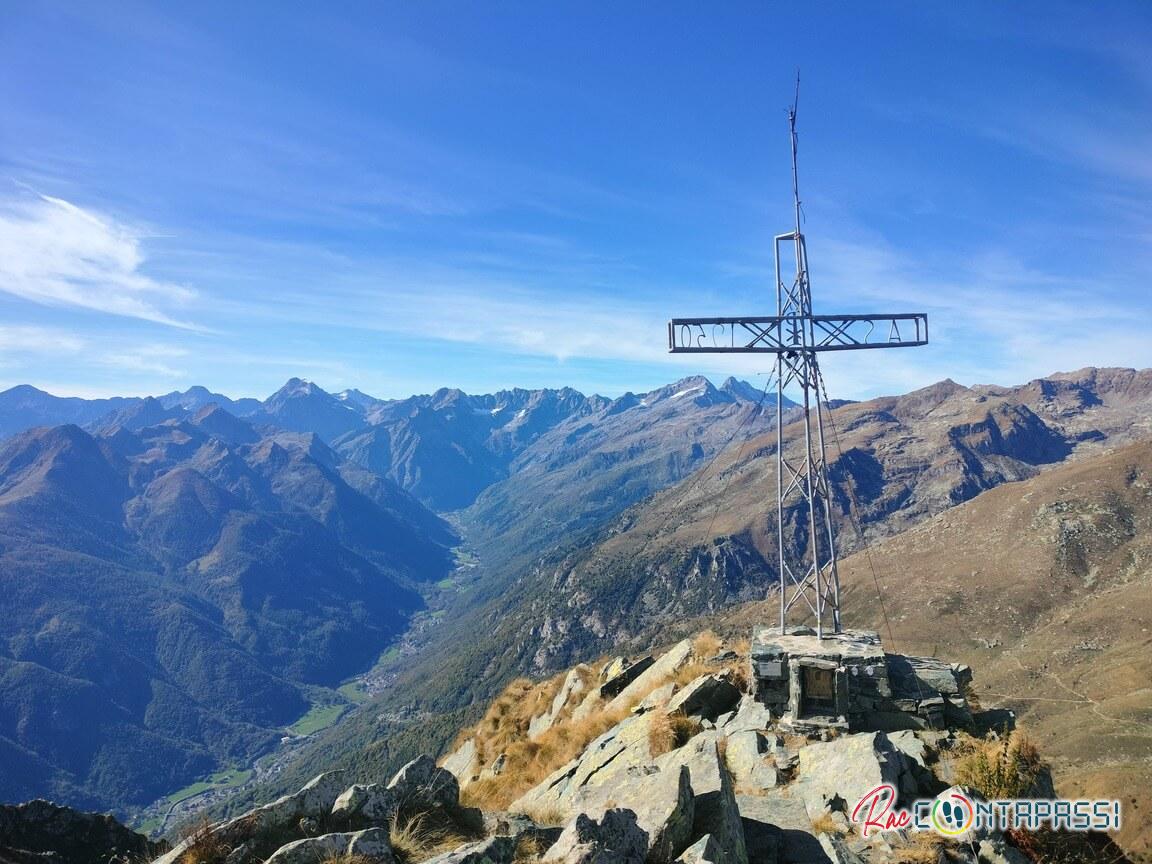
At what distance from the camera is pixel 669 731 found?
679 inches

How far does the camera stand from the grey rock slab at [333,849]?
8898mm

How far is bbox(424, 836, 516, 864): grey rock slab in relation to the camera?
8.50m

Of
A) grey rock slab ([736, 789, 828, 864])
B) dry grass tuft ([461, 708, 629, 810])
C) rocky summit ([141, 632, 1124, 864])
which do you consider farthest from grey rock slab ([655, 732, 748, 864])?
dry grass tuft ([461, 708, 629, 810])

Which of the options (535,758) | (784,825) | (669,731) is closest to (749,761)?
(669,731)

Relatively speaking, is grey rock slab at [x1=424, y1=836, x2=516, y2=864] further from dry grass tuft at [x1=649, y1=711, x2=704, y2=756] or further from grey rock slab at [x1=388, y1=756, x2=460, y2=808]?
dry grass tuft at [x1=649, y1=711, x2=704, y2=756]

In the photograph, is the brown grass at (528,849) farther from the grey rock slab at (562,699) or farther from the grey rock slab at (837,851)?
the grey rock slab at (562,699)

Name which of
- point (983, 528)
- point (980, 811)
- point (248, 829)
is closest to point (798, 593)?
point (980, 811)

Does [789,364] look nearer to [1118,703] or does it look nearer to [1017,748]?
[1017,748]

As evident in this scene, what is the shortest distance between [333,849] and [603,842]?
3919mm

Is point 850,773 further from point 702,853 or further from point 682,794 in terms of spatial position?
point 702,853

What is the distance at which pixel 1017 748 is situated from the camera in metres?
14.4

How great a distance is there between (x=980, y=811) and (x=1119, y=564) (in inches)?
7934

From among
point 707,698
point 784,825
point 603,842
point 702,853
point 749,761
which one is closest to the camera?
point 603,842

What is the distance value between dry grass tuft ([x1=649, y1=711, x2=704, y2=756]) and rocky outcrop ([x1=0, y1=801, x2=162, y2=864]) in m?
11.2
